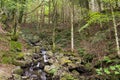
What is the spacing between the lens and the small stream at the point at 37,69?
1381cm

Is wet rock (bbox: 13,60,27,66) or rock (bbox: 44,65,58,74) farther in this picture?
wet rock (bbox: 13,60,27,66)

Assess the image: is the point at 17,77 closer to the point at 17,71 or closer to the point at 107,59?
the point at 17,71

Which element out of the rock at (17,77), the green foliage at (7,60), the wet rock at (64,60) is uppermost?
the green foliage at (7,60)

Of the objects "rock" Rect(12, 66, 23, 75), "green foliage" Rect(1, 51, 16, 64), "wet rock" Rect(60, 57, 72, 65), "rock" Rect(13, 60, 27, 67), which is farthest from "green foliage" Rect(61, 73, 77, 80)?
"green foliage" Rect(1, 51, 16, 64)

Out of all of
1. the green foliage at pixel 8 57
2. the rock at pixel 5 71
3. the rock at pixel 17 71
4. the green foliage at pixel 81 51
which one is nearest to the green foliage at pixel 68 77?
the rock at pixel 17 71

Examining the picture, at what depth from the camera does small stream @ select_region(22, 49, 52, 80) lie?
13.8 m

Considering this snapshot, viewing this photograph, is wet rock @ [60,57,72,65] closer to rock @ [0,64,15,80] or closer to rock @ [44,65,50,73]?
rock @ [44,65,50,73]

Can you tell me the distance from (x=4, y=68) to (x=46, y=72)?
2.83 metres

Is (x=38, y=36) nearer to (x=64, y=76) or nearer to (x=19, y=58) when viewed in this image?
(x=19, y=58)

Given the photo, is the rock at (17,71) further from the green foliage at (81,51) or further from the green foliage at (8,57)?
the green foliage at (81,51)

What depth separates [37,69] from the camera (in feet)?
50.5

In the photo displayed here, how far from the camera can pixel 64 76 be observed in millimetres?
13141

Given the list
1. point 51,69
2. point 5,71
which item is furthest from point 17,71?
point 51,69

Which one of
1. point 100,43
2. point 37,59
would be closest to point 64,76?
point 37,59
